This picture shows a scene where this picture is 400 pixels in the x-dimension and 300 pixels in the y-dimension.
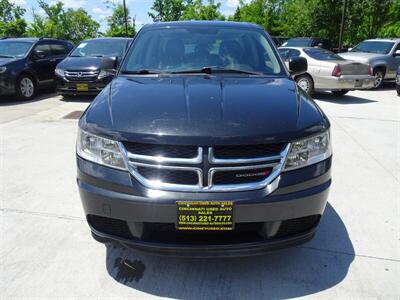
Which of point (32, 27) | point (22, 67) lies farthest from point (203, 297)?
point (32, 27)

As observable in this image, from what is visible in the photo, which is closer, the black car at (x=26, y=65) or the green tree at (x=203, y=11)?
the black car at (x=26, y=65)

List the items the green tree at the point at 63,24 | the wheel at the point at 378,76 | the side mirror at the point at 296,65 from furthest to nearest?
the green tree at the point at 63,24, the wheel at the point at 378,76, the side mirror at the point at 296,65

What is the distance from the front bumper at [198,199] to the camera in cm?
218

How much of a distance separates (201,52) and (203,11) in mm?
37780

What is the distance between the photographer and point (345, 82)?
32.1 ft

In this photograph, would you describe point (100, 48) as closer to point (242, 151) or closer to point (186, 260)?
point (186, 260)

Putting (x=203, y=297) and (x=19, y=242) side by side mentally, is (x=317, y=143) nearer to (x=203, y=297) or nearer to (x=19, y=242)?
(x=203, y=297)

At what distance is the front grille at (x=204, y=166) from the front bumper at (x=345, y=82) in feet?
27.2

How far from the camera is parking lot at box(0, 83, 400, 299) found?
2500 millimetres

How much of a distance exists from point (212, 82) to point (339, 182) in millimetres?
2127

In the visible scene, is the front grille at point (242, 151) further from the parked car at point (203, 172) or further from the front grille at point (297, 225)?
the front grille at point (297, 225)

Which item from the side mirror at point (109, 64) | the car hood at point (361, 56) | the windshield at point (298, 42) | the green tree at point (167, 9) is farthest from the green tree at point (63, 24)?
the side mirror at point (109, 64)

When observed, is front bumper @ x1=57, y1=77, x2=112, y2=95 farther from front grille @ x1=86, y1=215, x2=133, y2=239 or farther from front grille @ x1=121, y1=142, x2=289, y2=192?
front grille @ x1=121, y1=142, x2=289, y2=192

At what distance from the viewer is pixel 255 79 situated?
318 centimetres
